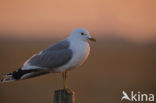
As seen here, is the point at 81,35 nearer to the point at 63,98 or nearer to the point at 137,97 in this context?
the point at 63,98

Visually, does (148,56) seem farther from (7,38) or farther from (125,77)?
(7,38)

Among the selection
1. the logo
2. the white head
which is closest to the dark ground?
the logo

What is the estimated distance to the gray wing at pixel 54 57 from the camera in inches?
209

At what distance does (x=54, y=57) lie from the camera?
5355 mm

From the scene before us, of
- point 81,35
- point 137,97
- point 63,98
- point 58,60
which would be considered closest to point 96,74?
point 137,97

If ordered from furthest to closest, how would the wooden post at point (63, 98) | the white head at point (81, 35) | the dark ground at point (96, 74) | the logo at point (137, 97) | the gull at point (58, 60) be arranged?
the dark ground at point (96, 74) < the logo at point (137, 97) < the white head at point (81, 35) < the gull at point (58, 60) < the wooden post at point (63, 98)

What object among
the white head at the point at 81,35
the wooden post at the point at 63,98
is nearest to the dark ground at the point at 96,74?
the white head at the point at 81,35

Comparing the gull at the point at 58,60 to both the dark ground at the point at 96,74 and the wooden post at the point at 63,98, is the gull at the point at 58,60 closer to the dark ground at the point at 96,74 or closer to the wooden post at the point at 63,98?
the wooden post at the point at 63,98

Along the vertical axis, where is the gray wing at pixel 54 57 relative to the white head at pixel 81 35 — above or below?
below

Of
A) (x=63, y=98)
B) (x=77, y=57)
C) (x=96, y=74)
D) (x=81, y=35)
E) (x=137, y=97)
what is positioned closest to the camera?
(x=63, y=98)

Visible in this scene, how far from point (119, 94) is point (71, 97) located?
364 cm

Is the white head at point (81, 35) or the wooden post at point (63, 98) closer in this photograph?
the wooden post at point (63, 98)

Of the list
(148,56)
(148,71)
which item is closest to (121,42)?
(148,56)

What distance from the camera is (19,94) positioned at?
8805 mm
